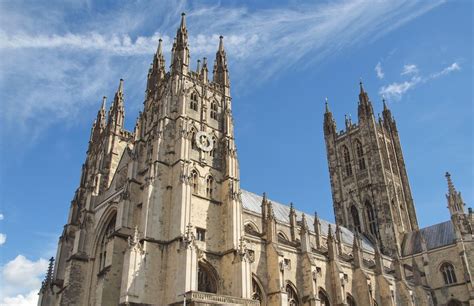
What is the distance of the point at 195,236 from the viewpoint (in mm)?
33188

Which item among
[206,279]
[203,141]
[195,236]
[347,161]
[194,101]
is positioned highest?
[347,161]

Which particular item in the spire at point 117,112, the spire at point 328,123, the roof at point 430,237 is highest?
the spire at point 328,123

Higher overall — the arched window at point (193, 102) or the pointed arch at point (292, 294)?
the arched window at point (193, 102)

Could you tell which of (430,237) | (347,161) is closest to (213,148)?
(347,161)

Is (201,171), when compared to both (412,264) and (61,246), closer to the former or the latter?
(61,246)

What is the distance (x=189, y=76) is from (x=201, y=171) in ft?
33.9

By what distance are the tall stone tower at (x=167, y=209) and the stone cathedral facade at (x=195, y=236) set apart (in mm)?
92

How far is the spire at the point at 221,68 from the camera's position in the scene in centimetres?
4576

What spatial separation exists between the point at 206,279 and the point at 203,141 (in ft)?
39.2

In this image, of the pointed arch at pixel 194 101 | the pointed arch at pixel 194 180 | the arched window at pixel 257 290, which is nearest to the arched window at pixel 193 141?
the pointed arch at pixel 194 180

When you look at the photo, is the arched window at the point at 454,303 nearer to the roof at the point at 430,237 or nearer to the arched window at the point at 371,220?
the roof at the point at 430,237

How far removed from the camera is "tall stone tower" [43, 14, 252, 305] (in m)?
31.2

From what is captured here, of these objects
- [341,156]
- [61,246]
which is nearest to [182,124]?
[61,246]

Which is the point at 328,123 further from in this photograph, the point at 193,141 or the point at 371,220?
the point at 193,141
